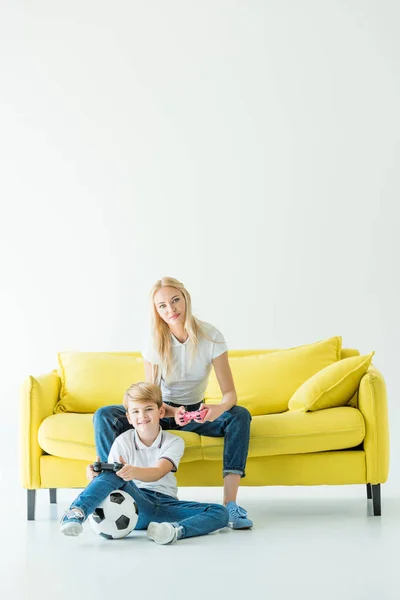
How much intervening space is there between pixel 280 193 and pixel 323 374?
1.80m

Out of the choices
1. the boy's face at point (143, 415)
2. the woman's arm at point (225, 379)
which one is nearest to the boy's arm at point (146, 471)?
the boy's face at point (143, 415)

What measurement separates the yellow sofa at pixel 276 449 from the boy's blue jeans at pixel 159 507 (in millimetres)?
297

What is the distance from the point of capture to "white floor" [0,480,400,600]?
98.9 inches

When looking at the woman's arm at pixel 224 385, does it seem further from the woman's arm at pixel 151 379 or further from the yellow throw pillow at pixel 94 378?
the yellow throw pillow at pixel 94 378

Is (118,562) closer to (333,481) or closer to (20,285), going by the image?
(333,481)

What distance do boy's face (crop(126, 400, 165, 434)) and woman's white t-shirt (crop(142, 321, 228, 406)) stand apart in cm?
27

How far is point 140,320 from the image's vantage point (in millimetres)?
5359

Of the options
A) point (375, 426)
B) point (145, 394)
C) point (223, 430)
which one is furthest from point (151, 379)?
point (375, 426)

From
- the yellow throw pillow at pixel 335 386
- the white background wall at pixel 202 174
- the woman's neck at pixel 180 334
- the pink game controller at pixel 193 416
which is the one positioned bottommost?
the pink game controller at pixel 193 416

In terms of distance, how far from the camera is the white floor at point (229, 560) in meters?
2.51

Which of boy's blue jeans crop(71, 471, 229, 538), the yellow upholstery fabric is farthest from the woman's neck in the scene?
boy's blue jeans crop(71, 471, 229, 538)

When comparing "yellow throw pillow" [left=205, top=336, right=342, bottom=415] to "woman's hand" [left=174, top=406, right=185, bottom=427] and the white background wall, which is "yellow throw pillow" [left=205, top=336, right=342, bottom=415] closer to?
"woman's hand" [left=174, top=406, right=185, bottom=427]

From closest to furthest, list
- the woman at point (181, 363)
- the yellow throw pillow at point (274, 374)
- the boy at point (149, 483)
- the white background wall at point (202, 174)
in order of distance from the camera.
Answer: the boy at point (149, 483), the woman at point (181, 363), the yellow throw pillow at point (274, 374), the white background wall at point (202, 174)

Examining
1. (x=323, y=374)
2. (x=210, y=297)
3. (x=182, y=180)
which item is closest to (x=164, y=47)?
(x=182, y=180)
